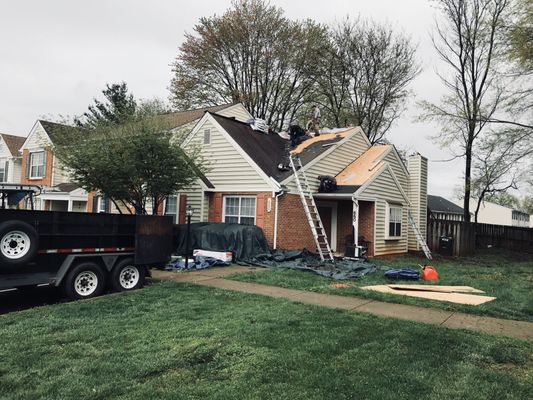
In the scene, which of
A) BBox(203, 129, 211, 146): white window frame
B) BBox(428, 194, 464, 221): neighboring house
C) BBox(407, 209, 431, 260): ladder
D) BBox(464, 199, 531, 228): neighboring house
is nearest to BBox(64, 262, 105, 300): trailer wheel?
BBox(203, 129, 211, 146): white window frame

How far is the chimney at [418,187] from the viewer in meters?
22.2

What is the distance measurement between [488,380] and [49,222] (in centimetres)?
784

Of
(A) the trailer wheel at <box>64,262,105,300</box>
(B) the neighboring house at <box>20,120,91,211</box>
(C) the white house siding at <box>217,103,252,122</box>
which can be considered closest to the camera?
(A) the trailer wheel at <box>64,262,105,300</box>

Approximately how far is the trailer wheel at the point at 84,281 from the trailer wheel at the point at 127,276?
0.30m

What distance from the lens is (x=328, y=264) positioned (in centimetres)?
1390

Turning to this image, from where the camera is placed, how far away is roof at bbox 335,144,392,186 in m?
17.6

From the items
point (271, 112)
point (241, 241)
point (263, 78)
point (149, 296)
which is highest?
point (263, 78)

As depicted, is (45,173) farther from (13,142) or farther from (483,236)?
(483,236)

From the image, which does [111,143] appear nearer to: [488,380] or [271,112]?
[488,380]

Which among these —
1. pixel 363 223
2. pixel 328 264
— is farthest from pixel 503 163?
pixel 328 264

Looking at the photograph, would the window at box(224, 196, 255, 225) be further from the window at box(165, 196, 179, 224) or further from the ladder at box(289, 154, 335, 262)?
the window at box(165, 196, 179, 224)

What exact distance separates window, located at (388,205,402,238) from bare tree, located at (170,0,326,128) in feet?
50.9

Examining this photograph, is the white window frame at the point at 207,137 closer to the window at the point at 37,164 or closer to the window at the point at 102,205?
the window at the point at 102,205

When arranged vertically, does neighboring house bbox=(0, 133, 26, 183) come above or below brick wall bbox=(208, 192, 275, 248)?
above
